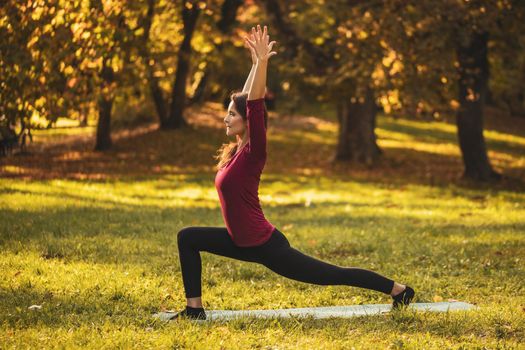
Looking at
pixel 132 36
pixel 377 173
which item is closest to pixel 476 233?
pixel 132 36

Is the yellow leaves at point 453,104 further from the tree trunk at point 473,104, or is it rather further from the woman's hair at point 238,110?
the woman's hair at point 238,110

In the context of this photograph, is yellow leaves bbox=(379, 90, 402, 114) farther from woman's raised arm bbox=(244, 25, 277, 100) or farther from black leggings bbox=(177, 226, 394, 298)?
woman's raised arm bbox=(244, 25, 277, 100)

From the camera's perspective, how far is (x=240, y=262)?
9156 millimetres

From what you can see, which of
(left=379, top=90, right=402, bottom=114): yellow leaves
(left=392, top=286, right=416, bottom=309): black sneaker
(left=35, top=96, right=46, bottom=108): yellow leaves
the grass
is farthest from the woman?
(left=379, top=90, right=402, bottom=114): yellow leaves

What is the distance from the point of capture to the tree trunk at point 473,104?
20.1 m

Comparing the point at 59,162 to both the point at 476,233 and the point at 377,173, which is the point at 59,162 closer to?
the point at 377,173

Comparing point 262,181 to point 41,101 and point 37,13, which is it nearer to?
point 41,101

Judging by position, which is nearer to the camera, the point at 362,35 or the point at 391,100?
the point at 362,35

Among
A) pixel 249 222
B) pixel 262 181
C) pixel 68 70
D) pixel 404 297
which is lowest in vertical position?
pixel 262 181

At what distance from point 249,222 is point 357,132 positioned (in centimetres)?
1961

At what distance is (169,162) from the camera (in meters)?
23.8

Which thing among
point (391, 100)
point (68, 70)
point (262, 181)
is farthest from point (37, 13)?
point (391, 100)

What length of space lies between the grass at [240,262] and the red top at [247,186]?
0.78 metres

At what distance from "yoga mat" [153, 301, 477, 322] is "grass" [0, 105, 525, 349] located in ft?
0.69
